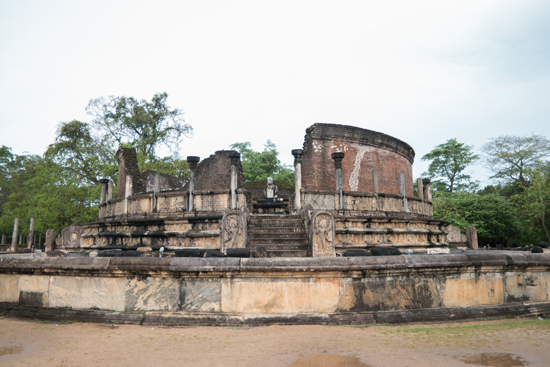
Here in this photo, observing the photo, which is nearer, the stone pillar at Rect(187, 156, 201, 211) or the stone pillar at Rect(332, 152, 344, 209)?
the stone pillar at Rect(332, 152, 344, 209)

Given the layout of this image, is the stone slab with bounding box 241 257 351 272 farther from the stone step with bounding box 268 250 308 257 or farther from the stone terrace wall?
the stone step with bounding box 268 250 308 257

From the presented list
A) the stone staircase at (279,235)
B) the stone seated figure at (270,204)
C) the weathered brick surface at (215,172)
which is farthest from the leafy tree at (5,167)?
the stone staircase at (279,235)

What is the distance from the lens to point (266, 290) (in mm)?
4508

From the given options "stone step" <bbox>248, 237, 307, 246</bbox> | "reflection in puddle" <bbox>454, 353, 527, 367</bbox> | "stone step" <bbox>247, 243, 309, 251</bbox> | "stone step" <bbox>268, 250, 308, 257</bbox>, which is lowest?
"reflection in puddle" <bbox>454, 353, 527, 367</bbox>

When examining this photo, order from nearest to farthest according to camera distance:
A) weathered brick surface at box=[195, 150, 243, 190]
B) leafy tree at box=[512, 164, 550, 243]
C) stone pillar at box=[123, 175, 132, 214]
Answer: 1. stone pillar at box=[123, 175, 132, 214]
2. weathered brick surface at box=[195, 150, 243, 190]
3. leafy tree at box=[512, 164, 550, 243]

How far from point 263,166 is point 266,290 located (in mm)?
29184

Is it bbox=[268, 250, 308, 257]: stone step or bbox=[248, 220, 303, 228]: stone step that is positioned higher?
bbox=[248, 220, 303, 228]: stone step

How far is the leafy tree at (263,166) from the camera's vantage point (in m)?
32.3

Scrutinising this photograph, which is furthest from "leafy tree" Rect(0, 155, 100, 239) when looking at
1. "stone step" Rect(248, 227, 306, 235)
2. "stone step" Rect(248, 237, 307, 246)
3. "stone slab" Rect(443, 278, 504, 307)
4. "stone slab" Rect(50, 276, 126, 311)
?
"stone slab" Rect(443, 278, 504, 307)

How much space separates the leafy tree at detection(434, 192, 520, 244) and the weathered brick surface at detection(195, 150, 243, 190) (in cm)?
1582

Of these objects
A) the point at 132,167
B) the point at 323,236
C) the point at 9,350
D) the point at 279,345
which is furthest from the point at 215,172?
the point at 279,345

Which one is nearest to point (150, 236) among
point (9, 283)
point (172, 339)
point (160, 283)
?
point (9, 283)

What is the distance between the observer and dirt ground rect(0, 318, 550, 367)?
3.30 m

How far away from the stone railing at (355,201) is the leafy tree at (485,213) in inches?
583
